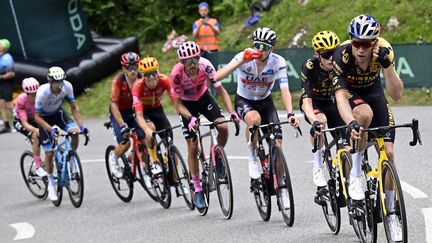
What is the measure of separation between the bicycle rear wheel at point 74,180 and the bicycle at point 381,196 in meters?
5.60

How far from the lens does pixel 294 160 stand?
15.1 metres

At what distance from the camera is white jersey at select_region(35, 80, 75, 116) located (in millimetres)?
13664

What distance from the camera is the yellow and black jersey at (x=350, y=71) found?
27.6ft

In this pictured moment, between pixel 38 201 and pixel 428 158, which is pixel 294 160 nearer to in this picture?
pixel 428 158

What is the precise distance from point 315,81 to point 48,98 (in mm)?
4927

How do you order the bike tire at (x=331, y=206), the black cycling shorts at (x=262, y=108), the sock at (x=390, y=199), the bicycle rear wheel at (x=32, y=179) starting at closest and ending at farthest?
the sock at (x=390, y=199) → the bike tire at (x=331, y=206) → the black cycling shorts at (x=262, y=108) → the bicycle rear wheel at (x=32, y=179)

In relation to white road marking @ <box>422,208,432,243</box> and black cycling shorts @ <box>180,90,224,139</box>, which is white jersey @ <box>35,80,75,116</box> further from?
white road marking @ <box>422,208,432,243</box>

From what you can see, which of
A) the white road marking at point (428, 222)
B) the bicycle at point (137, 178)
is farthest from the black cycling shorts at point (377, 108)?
the bicycle at point (137, 178)

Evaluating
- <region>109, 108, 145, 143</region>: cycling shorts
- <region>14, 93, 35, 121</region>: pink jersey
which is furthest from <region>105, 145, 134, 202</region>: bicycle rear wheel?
<region>14, 93, 35, 121</region>: pink jersey

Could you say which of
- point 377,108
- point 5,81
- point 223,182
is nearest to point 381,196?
point 377,108

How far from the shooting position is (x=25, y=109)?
14.8 meters

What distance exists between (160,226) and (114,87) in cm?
255

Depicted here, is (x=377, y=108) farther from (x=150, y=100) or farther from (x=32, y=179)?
(x=32, y=179)

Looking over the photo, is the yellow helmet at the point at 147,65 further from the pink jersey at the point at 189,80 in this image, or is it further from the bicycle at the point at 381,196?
the bicycle at the point at 381,196
